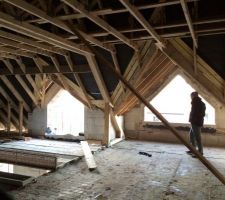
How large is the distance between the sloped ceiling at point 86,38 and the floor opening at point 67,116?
0.87 meters

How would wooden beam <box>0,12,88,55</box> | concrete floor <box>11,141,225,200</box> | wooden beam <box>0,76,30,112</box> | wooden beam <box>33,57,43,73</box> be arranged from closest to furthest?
wooden beam <box>0,12,88,55</box>, concrete floor <box>11,141,225,200</box>, wooden beam <box>33,57,43,73</box>, wooden beam <box>0,76,30,112</box>

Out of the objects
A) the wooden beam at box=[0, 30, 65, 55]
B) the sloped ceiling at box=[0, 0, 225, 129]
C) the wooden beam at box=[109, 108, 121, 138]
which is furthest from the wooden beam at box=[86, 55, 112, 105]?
the wooden beam at box=[0, 30, 65, 55]

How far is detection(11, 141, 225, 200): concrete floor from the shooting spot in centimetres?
357

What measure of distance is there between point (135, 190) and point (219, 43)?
3008 mm

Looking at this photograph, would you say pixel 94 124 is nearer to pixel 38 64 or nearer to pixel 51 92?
pixel 51 92

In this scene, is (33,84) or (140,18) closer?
(140,18)

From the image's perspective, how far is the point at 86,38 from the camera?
4531 mm

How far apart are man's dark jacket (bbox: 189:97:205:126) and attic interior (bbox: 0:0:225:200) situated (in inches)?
12.9

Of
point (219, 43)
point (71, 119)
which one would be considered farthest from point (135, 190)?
point (71, 119)

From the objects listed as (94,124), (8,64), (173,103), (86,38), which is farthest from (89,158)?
(173,103)

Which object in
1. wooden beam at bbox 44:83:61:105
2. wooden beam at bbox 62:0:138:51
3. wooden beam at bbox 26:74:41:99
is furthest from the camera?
wooden beam at bbox 44:83:61:105

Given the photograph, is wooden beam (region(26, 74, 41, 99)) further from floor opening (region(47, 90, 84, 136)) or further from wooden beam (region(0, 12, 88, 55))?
wooden beam (region(0, 12, 88, 55))

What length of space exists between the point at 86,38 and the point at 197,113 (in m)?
2.74

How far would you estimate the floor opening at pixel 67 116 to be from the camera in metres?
8.70
